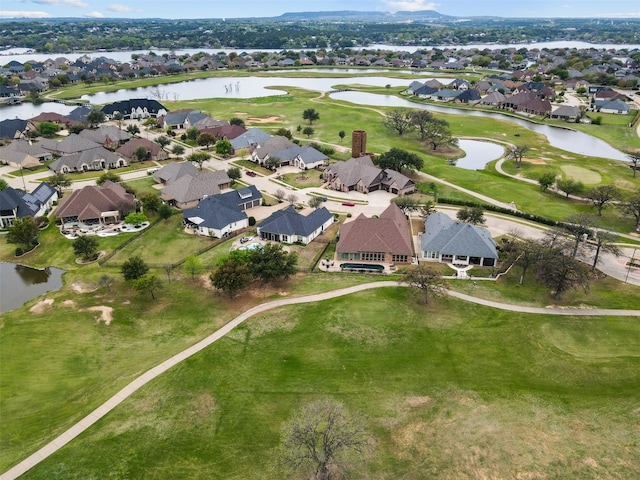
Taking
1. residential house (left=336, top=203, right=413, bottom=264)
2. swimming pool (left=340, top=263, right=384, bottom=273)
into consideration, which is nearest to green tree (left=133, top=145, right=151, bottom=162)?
residential house (left=336, top=203, right=413, bottom=264)

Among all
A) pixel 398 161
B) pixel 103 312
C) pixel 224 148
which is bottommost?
pixel 103 312

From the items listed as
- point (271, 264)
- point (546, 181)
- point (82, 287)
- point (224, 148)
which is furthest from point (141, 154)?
point (546, 181)

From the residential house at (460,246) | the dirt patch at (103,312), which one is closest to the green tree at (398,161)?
the residential house at (460,246)

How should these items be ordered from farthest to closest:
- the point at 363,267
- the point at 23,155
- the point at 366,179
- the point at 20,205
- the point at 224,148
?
the point at 224,148 → the point at 23,155 → the point at 366,179 → the point at 20,205 → the point at 363,267

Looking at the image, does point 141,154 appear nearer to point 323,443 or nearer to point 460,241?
point 460,241

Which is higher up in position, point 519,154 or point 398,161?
point 398,161

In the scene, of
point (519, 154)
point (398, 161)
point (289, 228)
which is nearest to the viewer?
point (289, 228)

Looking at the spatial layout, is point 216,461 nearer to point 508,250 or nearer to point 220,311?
point 220,311

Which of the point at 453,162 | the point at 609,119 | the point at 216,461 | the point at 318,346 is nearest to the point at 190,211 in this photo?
the point at 318,346
